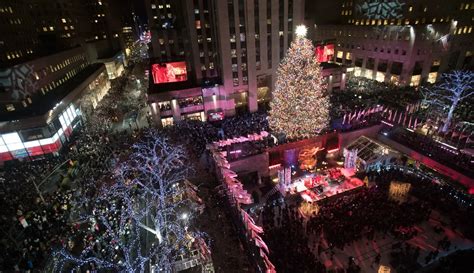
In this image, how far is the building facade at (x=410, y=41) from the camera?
3972 cm

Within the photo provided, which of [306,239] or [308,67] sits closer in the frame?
[306,239]

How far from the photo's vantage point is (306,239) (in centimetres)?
1473

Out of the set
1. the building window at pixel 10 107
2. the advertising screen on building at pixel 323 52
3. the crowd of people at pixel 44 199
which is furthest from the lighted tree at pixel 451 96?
the building window at pixel 10 107

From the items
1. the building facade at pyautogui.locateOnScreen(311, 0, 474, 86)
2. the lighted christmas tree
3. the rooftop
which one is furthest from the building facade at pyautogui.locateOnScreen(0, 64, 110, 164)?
the building facade at pyautogui.locateOnScreen(311, 0, 474, 86)

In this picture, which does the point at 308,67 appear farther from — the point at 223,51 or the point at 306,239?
the point at 223,51

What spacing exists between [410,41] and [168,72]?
3569 centimetres

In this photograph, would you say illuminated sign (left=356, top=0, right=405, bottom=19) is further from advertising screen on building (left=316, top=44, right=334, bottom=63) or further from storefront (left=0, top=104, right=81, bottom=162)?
storefront (left=0, top=104, right=81, bottom=162)

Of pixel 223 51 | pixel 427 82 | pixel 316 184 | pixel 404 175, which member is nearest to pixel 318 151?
pixel 316 184

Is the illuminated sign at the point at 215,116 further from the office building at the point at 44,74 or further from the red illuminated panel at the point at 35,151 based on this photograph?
the red illuminated panel at the point at 35,151

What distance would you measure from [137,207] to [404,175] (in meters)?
19.0

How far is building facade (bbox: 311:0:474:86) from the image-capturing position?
39.7m

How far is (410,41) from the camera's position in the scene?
3928cm

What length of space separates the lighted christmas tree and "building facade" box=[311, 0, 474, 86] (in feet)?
95.2

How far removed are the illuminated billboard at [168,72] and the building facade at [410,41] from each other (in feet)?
108
